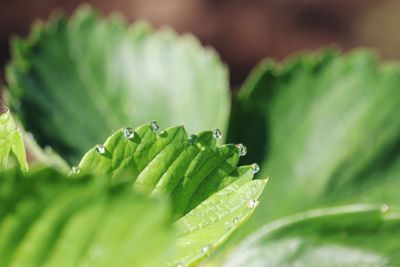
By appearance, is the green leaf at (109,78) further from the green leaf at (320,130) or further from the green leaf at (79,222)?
the green leaf at (79,222)

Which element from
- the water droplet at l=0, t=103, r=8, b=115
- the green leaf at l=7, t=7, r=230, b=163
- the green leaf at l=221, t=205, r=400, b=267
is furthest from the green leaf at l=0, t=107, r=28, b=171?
the green leaf at l=7, t=7, r=230, b=163

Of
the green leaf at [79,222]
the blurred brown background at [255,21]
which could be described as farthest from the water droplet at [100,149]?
the blurred brown background at [255,21]

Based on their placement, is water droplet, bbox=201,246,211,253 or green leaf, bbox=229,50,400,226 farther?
green leaf, bbox=229,50,400,226

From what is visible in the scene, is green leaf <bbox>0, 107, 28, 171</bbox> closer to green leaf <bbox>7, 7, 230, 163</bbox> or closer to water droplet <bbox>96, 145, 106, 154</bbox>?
water droplet <bbox>96, 145, 106, 154</bbox>

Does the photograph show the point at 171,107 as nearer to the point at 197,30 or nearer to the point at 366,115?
the point at 366,115

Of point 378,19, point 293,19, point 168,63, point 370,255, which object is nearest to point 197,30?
point 293,19

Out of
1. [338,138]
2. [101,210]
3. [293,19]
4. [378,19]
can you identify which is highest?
[293,19]

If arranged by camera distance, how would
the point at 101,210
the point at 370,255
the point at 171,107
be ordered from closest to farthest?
1. the point at 101,210
2. the point at 370,255
3. the point at 171,107
